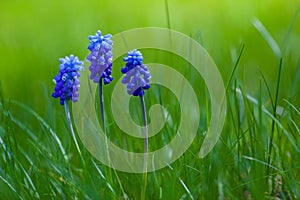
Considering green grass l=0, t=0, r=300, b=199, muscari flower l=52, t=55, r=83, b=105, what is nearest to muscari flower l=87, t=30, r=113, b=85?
muscari flower l=52, t=55, r=83, b=105

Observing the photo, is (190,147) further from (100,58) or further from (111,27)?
(111,27)

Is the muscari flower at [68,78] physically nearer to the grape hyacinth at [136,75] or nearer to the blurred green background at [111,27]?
the grape hyacinth at [136,75]

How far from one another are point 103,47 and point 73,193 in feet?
1.38

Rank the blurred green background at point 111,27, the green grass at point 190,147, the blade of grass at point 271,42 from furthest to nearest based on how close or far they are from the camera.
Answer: the blurred green background at point 111,27
the blade of grass at point 271,42
the green grass at point 190,147

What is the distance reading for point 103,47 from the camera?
1.73m

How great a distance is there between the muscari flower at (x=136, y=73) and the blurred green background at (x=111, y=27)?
158cm

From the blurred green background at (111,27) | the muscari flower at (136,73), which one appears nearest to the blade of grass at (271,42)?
the blurred green background at (111,27)

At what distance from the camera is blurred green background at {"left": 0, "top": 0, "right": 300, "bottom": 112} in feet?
12.4

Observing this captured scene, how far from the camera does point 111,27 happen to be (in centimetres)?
455

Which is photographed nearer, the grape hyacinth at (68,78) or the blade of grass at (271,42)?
the grape hyacinth at (68,78)

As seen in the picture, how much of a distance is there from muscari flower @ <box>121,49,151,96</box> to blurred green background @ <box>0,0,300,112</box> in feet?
5.19

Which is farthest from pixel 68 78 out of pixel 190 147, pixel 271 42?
pixel 271 42

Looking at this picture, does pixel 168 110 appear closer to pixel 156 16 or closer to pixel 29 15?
pixel 156 16

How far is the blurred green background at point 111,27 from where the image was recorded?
149 inches
